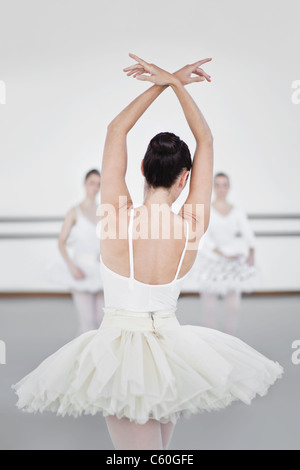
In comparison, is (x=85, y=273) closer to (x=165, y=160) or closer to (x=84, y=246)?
(x=84, y=246)

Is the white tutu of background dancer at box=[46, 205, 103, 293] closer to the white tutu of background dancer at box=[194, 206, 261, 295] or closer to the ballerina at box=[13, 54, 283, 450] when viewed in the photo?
the white tutu of background dancer at box=[194, 206, 261, 295]

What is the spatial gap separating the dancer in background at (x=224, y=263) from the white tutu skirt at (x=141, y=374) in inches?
96.0

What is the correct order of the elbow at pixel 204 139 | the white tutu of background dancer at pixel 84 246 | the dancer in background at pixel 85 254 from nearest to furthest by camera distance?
the elbow at pixel 204 139
the dancer in background at pixel 85 254
the white tutu of background dancer at pixel 84 246

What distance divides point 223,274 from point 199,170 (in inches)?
109

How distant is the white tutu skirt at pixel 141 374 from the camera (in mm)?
1383

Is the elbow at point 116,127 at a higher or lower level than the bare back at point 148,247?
higher

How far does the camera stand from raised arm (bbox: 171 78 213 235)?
58.3 inches

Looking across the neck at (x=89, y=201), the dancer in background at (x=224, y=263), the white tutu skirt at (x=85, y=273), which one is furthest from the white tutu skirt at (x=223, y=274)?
the neck at (x=89, y=201)

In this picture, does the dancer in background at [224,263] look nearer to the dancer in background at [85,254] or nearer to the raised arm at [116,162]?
the dancer in background at [85,254]

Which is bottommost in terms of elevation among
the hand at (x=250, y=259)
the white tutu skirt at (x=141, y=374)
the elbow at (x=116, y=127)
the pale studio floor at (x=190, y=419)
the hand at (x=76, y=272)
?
the pale studio floor at (x=190, y=419)

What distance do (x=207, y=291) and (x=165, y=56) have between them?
327 cm

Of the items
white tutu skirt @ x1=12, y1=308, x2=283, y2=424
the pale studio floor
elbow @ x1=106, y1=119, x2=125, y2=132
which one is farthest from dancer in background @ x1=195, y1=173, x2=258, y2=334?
elbow @ x1=106, y1=119, x2=125, y2=132

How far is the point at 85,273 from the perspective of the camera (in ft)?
12.4
